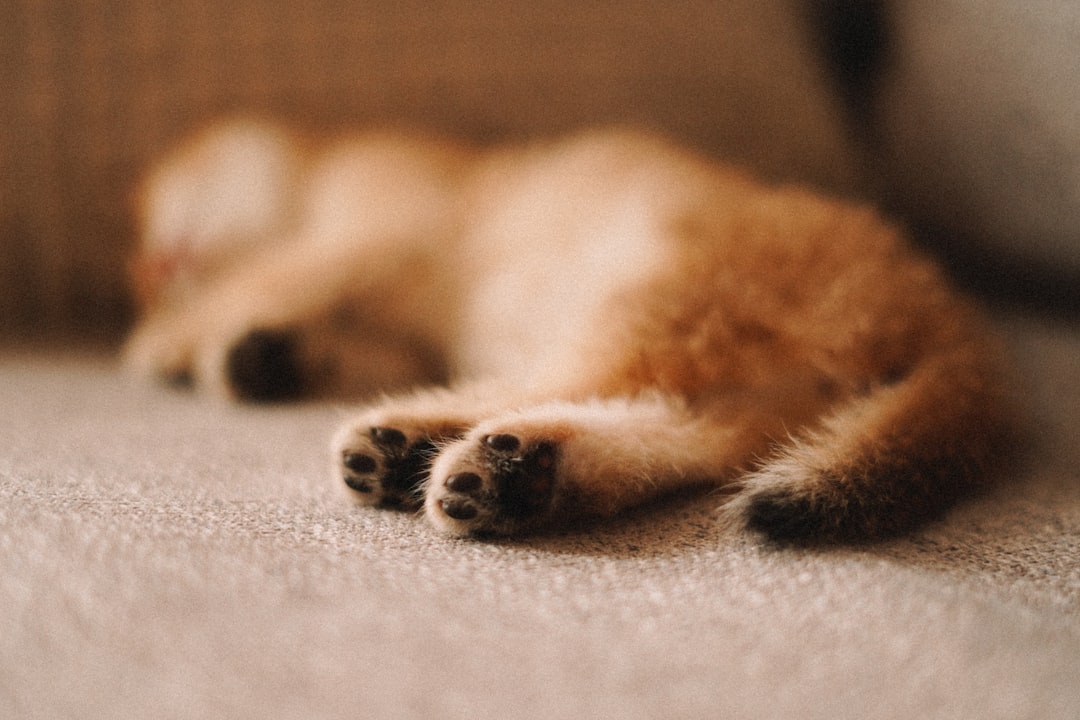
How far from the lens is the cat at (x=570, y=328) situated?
66 centimetres

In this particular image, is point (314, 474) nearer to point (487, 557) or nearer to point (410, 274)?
point (487, 557)

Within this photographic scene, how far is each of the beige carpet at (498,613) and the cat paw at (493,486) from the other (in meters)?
0.02

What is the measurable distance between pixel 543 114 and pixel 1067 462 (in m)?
1.06

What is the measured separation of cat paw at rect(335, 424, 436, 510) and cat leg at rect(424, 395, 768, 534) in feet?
0.12

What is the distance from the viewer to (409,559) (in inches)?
22.3

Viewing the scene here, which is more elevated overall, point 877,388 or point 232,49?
point 232,49

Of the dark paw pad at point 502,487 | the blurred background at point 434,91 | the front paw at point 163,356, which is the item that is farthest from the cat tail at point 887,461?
the front paw at point 163,356

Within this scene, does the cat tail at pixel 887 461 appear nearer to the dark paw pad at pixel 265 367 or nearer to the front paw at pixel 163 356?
the dark paw pad at pixel 265 367

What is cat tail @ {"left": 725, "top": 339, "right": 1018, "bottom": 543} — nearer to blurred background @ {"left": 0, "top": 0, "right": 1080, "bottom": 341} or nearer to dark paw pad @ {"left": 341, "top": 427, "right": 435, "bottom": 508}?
dark paw pad @ {"left": 341, "top": 427, "right": 435, "bottom": 508}

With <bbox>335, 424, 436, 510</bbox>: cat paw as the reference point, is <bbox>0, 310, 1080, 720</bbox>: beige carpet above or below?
above

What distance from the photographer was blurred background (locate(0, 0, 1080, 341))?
137 centimetres

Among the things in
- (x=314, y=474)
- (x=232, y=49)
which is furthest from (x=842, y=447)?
(x=232, y=49)

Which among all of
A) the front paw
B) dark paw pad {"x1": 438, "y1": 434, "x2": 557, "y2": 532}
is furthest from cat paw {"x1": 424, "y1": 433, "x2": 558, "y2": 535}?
the front paw

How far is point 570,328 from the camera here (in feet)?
3.10
